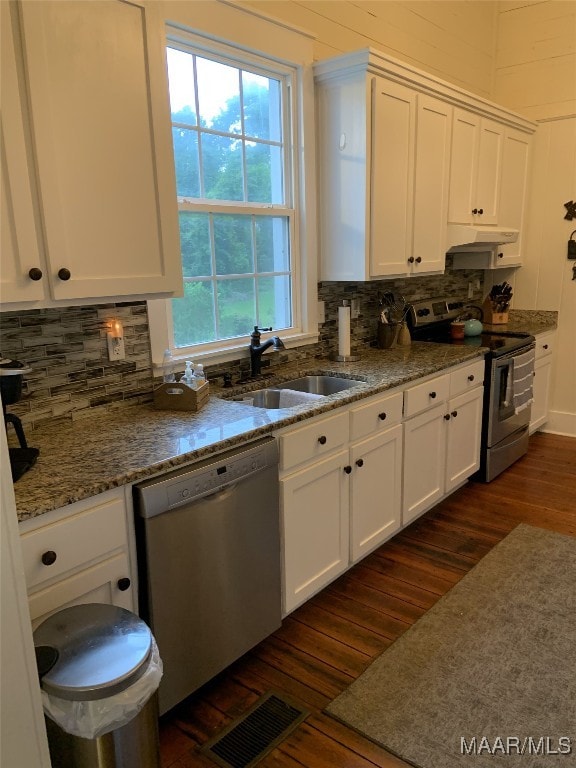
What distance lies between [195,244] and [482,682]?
6.80ft

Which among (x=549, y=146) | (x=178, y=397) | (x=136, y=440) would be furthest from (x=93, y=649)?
(x=549, y=146)

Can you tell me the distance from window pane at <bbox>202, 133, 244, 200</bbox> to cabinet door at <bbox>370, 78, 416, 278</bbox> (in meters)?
0.71

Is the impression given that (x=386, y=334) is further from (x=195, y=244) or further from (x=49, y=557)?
(x=49, y=557)

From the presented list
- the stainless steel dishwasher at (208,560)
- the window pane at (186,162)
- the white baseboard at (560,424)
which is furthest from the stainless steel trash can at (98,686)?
the white baseboard at (560,424)

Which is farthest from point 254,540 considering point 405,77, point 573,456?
point 573,456

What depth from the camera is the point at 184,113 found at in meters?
2.43

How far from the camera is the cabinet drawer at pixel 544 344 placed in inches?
169

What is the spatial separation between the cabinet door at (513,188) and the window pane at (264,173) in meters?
2.01

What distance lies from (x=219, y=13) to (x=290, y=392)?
1646 millimetres

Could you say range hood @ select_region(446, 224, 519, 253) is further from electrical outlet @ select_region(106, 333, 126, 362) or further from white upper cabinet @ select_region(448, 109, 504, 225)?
electrical outlet @ select_region(106, 333, 126, 362)

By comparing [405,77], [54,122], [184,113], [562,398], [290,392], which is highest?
[405,77]

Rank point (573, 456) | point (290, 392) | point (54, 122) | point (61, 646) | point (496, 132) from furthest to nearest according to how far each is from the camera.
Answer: point (573, 456), point (496, 132), point (290, 392), point (54, 122), point (61, 646)

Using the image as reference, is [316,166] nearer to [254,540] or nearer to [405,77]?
[405,77]

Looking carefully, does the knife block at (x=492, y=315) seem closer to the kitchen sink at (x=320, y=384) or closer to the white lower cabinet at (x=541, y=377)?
the white lower cabinet at (x=541, y=377)
